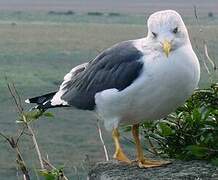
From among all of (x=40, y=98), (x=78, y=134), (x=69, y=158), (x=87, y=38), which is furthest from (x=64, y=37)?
(x=40, y=98)

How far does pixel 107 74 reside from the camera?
9.54ft

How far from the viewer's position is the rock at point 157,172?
272cm

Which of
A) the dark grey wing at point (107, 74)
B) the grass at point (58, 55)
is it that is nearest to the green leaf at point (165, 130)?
the dark grey wing at point (107, 74)

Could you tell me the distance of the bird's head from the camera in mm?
2729

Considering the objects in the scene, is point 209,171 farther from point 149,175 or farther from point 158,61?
point 158,61

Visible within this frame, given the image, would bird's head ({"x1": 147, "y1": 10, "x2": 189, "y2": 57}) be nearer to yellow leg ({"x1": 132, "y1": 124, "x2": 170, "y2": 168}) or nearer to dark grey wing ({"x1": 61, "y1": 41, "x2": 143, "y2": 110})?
dark grey wing ({"x1": 61, "y1": 41, "x2": 143, "y2": 110})

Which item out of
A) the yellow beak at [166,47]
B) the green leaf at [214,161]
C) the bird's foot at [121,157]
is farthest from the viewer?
the bird's foot at [121,157]

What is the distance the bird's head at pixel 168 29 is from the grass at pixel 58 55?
35cm

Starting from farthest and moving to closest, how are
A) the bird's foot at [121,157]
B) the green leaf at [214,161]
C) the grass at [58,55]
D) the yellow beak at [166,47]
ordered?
1. the grass at [58,55]
2. the bird's foot at [121,157]
3. the green leaf at [214,161]
4. the yellow beak at [166,47]

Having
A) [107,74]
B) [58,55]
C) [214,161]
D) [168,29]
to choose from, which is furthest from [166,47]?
[58,55]

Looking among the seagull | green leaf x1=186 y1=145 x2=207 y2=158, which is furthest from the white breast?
green leaf x1=186 y1=145 x2=207 y2=158

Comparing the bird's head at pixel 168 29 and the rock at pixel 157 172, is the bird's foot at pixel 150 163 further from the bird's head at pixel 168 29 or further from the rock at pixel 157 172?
the bird's head at pixel 168 29

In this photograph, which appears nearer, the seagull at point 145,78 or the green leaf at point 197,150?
the seagull at point 145,78

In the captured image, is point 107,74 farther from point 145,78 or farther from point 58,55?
point 58,55
